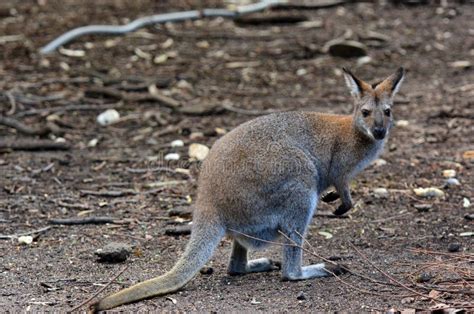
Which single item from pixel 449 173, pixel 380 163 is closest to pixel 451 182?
pixel 449 173

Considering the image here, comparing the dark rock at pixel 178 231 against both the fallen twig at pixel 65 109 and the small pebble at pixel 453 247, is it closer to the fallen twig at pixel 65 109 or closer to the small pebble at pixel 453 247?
the small pebble at pixel 453 247

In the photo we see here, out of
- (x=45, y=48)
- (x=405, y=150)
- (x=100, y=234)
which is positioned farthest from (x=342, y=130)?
(x=45, y=48)

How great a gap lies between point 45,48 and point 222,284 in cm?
775

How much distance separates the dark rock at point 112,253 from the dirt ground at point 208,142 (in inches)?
2.1

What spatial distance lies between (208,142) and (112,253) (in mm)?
3188

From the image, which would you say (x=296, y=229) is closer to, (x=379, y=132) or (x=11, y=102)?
(x=379, y=132)

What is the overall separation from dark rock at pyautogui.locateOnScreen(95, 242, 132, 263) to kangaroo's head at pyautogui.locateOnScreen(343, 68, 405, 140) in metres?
1.82

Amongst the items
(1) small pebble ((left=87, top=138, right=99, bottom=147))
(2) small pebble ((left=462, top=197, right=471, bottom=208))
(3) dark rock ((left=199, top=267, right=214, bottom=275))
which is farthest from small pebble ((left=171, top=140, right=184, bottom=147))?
(3) dark rock ((left=199, top=267, right=214, bottom=275))

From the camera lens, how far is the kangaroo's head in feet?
20.0

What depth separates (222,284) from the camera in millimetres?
5664

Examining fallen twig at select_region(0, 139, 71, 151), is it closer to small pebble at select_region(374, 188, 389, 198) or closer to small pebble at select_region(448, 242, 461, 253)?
small pebble at select_region(374, 188, 389, 198)

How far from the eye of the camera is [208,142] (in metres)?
9.02

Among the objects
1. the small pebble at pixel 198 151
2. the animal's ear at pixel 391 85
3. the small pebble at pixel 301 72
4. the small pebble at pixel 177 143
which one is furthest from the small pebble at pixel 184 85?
the animal's ear at pixel 391 85

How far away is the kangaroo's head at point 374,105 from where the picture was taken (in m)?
6.08
